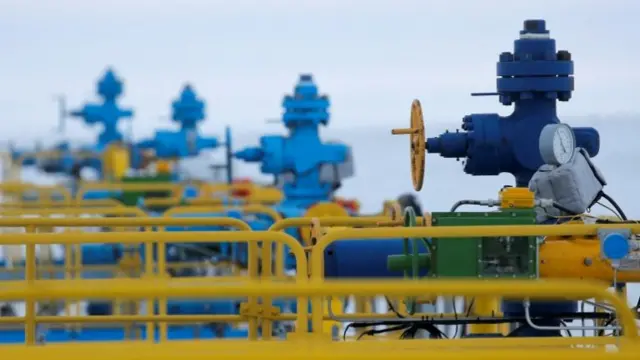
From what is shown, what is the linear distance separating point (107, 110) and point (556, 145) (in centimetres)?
2726

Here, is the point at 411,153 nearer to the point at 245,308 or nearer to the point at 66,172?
the point at 245,308

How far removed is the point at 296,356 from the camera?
4.02 metres

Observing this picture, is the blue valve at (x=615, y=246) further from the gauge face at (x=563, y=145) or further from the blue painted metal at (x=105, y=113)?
the blue painted metal at (x=105, y=113)

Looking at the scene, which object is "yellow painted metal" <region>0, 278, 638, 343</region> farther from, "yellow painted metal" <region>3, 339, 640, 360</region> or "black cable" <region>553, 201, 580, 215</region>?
"black cable" <region>553, 201, 580, 215</region>

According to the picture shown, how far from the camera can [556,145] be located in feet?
23.2

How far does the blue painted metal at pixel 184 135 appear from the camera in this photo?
2798 cm

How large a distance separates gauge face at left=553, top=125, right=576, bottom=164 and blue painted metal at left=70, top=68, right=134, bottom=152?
26876 millimetres

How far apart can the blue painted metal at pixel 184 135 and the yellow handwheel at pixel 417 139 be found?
65.0ft

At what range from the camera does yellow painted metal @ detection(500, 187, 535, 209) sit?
21.5 ft

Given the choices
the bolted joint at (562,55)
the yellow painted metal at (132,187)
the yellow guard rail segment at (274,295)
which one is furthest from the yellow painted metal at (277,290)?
the yellow painted metal at (132,187)

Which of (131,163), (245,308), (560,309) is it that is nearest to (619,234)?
(560,309)

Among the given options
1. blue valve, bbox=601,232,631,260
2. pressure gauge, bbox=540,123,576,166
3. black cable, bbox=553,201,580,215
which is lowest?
blue valve, bbox=601,232,631,260

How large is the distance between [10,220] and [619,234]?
2.61 m

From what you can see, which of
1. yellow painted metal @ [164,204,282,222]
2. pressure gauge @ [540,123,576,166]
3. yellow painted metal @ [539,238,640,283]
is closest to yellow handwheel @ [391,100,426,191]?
pressure gauge @ [540,123,576,166]
